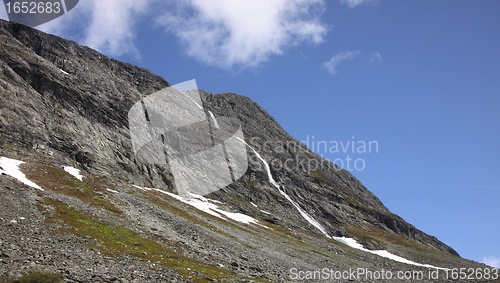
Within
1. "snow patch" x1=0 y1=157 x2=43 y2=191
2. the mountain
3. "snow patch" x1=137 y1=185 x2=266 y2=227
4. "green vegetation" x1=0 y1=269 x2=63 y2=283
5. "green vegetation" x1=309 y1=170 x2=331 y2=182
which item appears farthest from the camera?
"green vegetation" x1=309 y1=170 x2=331 y2=182

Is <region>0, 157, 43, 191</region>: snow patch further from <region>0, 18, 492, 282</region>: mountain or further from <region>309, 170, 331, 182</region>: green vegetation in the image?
<region>309, 170, 331, 182</region>: green vegetation

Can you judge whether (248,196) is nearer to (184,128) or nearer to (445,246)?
(184,128)

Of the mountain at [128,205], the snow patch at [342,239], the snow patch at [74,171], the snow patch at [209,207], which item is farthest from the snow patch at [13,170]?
the snow patch at [342,239]

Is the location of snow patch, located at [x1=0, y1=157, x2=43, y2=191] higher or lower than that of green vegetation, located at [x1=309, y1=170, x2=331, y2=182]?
lower

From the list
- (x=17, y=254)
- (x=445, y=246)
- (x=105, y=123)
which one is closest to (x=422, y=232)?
(x=445, y=246)

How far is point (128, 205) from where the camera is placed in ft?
163

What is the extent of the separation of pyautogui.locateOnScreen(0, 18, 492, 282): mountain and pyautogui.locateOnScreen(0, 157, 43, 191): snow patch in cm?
35

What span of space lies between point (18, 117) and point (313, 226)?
3598 inches

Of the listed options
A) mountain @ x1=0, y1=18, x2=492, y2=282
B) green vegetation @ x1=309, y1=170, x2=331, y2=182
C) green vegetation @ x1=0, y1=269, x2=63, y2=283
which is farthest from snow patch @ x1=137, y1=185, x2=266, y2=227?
green vegetation @ x1=309, y1=170, x2=331, y2=182

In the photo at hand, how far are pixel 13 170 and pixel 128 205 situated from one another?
62.7ft

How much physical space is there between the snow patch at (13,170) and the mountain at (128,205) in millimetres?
352

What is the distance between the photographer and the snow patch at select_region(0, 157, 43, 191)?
43328 mm

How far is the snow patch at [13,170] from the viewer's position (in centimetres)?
4333

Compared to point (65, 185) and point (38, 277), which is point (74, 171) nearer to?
point (65, 185)
